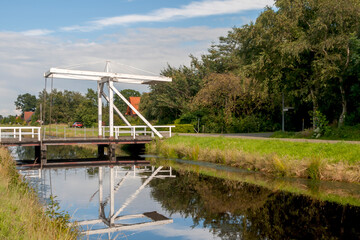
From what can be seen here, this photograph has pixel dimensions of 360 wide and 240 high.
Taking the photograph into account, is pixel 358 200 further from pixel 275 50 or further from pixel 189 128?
pixel 189 128

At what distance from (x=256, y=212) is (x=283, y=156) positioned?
711 centimetres

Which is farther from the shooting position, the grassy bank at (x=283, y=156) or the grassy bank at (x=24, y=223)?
the grassy bank at (x=283, y=156)

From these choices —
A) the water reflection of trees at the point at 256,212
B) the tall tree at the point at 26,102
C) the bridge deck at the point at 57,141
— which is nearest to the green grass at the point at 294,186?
the water reflection of trees at the point at 256,212

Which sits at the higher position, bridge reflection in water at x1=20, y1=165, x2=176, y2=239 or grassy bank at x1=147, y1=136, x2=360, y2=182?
grassy bank at x1=147, y1=136, x2=360, y2=182

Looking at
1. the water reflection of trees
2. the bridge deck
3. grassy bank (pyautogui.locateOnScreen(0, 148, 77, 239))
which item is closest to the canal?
the water reflection of trees

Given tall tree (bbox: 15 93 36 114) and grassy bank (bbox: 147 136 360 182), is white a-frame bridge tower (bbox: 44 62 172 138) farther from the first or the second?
tall tree (bbox: 15 93 36 114)

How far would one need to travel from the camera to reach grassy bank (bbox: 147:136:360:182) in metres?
14.9

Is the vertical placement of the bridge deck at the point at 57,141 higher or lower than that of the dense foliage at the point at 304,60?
lower

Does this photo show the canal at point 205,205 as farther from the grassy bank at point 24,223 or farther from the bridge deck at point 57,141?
the bridge deck at point 57,141

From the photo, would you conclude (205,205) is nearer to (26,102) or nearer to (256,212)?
(256,212)

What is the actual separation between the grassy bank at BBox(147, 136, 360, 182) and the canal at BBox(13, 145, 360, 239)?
60 centimetres

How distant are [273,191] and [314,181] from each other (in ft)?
7.47

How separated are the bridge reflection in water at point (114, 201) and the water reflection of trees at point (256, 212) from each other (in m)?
0.98

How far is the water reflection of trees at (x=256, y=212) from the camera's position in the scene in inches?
352
